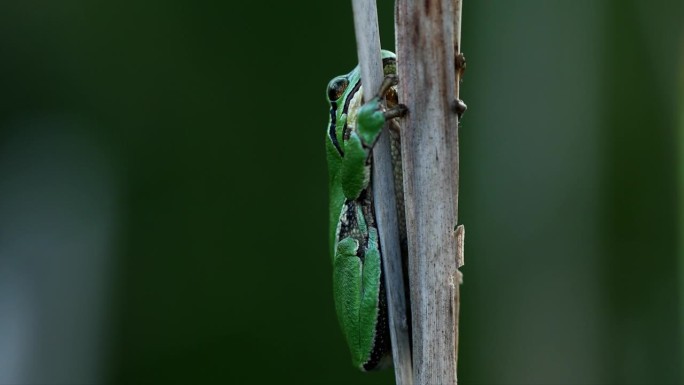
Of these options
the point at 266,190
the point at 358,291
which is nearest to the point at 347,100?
the point at 358,291

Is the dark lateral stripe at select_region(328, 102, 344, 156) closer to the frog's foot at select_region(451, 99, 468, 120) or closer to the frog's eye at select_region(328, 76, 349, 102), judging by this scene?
the frog's eye at select_region(328, 76, 349, 102)

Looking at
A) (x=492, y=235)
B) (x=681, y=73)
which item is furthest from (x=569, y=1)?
(x=492, y=235)

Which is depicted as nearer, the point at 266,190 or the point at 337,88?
the point at 337,88

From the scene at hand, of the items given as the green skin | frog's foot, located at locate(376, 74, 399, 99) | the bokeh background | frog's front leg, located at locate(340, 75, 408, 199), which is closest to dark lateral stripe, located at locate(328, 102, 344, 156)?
the green skin

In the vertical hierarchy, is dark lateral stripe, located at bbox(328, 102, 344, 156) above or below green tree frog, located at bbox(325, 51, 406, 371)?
above

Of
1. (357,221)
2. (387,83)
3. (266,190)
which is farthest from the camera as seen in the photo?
(266,190)

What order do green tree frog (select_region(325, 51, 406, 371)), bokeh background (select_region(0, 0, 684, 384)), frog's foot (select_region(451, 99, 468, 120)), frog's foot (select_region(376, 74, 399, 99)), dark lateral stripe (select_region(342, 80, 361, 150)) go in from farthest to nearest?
bokeh background (select_region(0, 0, 684, 384))
dark lateral stripe (select_region(342, 80, 361, 150))
green tree frog (select_region(325, 51, 406, 371))
frog's foot (select_region(376, 74, 399, 99))
frog's foot (select_region(451, 99, 468, 120))

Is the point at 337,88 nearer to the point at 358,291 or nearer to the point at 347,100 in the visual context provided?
the point at 347,100

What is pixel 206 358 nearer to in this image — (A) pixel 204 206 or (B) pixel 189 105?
(A) pixel 204 206
